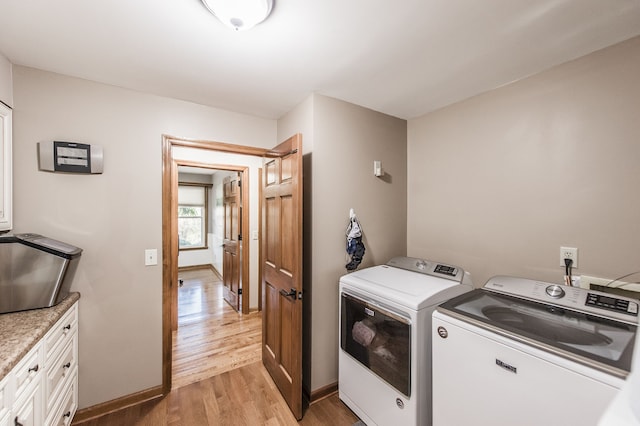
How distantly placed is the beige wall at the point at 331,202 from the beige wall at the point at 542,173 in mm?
548

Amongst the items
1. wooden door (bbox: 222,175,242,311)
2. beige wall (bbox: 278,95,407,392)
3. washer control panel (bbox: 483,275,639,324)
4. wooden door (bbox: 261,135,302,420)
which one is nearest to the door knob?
wooden door (bbox: 261,135,302,420)

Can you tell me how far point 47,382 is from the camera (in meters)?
1.29

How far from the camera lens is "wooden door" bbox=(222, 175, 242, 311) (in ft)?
11.9

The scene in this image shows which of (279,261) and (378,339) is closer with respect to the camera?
(378,339)

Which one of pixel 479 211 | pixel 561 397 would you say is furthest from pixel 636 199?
pixel 561 397

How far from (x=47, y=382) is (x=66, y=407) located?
1.37 feet

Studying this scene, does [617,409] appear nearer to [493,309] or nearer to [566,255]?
[493,309]

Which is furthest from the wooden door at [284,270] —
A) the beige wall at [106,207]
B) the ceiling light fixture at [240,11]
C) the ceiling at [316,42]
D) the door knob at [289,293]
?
the beige wall at [106,207]

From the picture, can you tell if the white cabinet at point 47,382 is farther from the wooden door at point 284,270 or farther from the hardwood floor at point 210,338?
the wooden door at point 284,270

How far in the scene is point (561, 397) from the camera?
920 millimetres

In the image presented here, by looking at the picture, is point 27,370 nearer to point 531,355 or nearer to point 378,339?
point 378,339

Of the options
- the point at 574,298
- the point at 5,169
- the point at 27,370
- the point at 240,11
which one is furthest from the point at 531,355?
the point at 5,169

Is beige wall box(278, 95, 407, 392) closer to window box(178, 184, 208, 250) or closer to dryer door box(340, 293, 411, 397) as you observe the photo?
dryer door box(340, 293, 411, 397)

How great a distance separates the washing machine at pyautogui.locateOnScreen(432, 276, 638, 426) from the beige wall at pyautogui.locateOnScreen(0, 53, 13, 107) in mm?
2799
